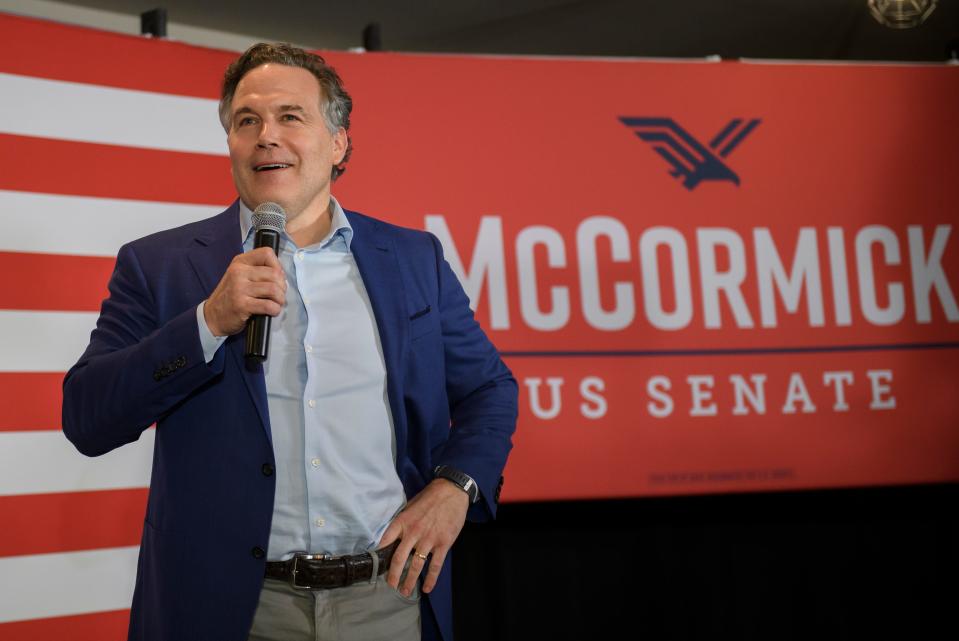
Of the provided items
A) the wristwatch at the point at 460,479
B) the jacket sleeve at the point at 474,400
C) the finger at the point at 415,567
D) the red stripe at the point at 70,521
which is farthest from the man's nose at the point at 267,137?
the red stripe at the point at 70,521

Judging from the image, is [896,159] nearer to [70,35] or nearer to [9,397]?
[70,35]

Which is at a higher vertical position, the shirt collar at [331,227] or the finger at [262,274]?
the shirt collar at [331,227]

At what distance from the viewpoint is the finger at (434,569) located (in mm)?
1356

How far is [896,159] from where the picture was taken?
3115 millimetres

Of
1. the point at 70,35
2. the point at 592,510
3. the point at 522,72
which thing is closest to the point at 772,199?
the point at 522,72

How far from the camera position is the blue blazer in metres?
1.30

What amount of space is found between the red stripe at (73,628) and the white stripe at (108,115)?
4.11ft

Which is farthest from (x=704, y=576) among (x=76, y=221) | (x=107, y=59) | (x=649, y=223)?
(x=107, y=59)

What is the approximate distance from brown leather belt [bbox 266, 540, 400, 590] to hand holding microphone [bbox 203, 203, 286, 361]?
1.13 feet

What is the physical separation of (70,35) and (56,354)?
909 millimetres

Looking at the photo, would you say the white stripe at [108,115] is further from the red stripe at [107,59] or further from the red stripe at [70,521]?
the red stripe at [70,521]

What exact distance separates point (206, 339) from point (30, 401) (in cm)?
145

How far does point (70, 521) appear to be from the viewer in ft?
8.04

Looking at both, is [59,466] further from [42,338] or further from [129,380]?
[129,380]
